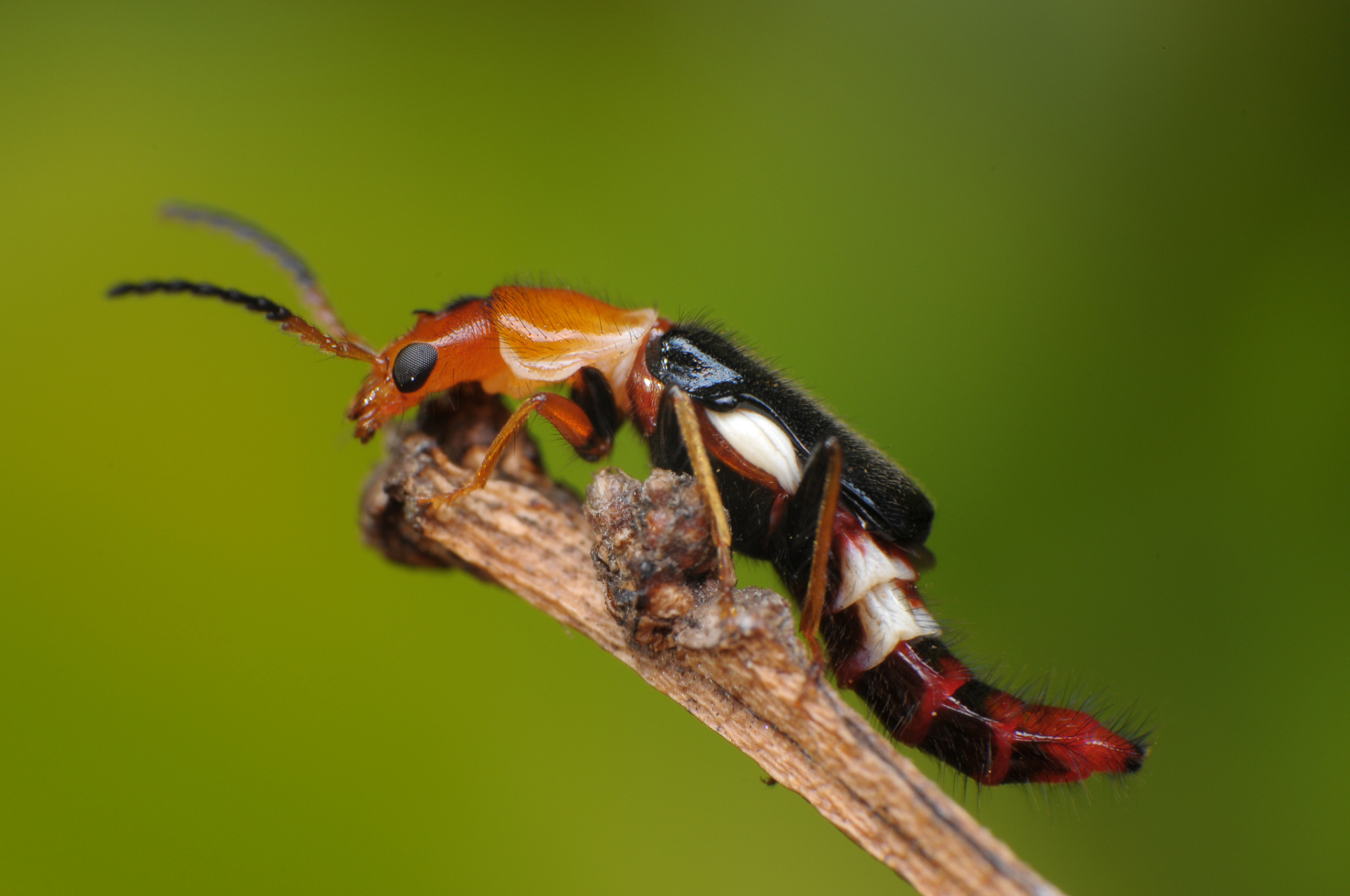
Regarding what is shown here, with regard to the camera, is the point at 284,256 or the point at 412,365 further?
the point at 284,256

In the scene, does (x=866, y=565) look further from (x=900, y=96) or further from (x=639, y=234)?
(x=900, y=96)

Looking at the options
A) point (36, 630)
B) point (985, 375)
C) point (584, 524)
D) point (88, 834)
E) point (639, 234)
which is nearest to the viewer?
point (584, 524)

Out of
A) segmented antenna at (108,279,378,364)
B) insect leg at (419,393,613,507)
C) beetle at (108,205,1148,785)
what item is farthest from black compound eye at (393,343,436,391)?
insect leg at (419,393,613,507)

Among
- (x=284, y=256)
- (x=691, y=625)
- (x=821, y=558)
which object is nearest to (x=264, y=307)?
(x=284, y=256)

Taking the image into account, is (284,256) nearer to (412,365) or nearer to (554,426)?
(412,365)

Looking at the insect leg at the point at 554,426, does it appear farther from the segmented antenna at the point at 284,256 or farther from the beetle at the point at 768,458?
the segmented antenna at the point at 284,256

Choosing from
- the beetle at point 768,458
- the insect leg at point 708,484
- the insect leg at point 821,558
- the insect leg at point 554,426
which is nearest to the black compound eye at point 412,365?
the beetle at point 768,458

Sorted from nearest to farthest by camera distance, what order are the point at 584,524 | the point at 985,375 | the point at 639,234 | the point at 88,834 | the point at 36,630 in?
1. the point at 584,524
2. the point at 88,834
3. the point at 36,630
4. the point at 985,375
5. the point at 639,234

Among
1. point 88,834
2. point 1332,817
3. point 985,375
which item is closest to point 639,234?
point 985,375
